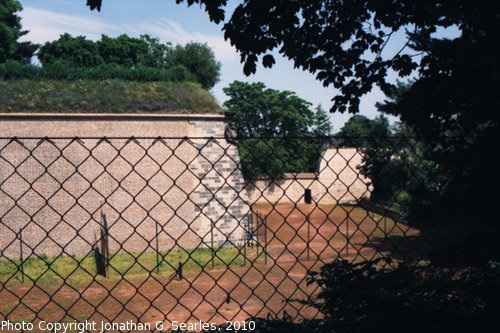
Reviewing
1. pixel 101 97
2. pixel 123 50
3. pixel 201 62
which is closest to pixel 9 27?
pixel 123 50

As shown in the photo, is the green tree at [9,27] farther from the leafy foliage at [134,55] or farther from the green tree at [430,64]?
the green tree at [430,64]

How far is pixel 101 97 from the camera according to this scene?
1750 cm

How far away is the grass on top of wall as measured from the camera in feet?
54.6

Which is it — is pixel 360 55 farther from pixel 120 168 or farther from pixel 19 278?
pixel 120 168

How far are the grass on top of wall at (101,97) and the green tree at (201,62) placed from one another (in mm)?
14872

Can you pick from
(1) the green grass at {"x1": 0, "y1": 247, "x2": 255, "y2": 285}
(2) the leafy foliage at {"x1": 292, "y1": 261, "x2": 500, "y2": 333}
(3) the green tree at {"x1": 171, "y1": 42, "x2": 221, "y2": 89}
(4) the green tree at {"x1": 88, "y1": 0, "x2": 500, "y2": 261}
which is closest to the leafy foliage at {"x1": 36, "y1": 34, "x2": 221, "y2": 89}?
(3) the green tree at {"x1": 171, "y1": 42, "x2": 221, "y2": 89}

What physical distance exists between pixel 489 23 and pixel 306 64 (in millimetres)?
2171

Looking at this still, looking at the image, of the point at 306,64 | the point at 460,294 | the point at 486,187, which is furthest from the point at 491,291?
the point at 306,64

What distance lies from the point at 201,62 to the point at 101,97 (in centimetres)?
1775

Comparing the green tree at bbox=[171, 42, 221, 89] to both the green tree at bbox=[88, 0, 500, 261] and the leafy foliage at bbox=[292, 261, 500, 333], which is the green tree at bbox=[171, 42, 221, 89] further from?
the leafy foliage at bbox=[292, 261, 500, 333]

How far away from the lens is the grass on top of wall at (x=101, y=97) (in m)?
16.6

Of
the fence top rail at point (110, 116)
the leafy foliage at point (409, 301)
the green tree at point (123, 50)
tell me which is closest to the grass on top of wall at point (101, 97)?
the fence top rail at point (110, 116)

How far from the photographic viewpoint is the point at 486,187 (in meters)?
2.83

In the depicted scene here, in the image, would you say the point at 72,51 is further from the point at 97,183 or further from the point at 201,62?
the point at 97,183
